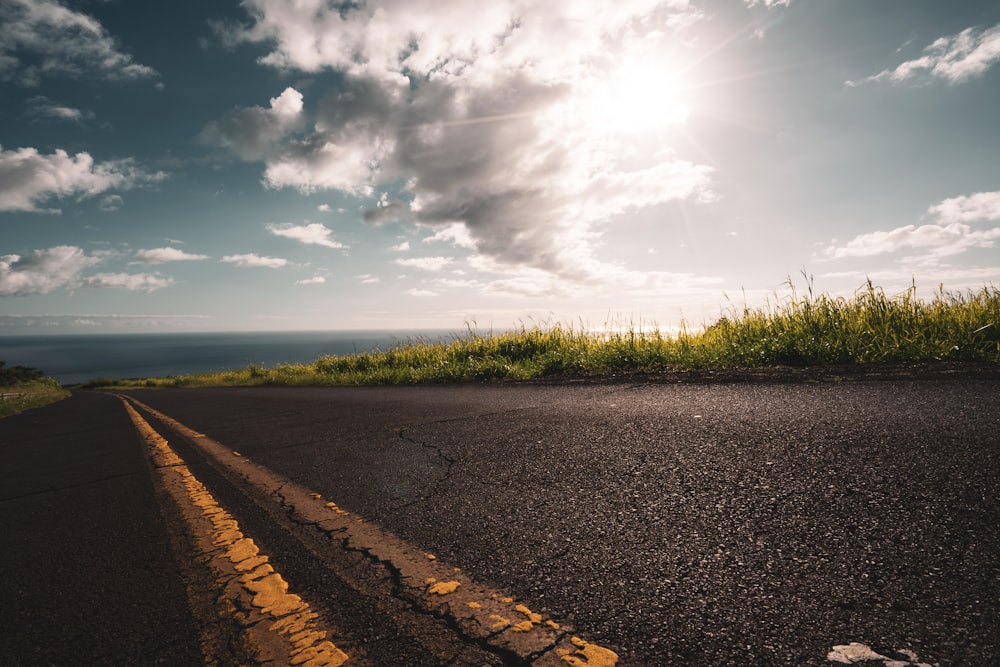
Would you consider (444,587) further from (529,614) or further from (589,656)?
(589,656)

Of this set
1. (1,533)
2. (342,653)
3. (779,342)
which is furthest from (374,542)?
(779,342)

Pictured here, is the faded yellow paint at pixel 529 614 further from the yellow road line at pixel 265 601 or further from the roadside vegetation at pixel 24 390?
the roadside vegetation at pixel 24 390

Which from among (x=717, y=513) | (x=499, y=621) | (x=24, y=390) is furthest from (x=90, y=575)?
(x=24, y=390)

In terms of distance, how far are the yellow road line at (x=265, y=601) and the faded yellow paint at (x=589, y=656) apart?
25.0 inches

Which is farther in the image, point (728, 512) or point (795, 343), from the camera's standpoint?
point (795, 343)

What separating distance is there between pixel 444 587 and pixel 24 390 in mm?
39558

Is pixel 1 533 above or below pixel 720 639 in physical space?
below

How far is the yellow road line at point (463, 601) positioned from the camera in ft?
4.10

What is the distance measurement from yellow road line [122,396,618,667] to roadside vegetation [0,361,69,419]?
15.5m

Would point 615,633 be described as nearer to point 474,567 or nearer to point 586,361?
point 474,567

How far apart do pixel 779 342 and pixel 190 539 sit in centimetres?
703

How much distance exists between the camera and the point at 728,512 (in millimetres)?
2021

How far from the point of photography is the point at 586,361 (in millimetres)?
8094

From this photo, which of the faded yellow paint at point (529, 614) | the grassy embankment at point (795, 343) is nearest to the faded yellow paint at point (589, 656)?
the faded yellow paint at point (529, 614)
